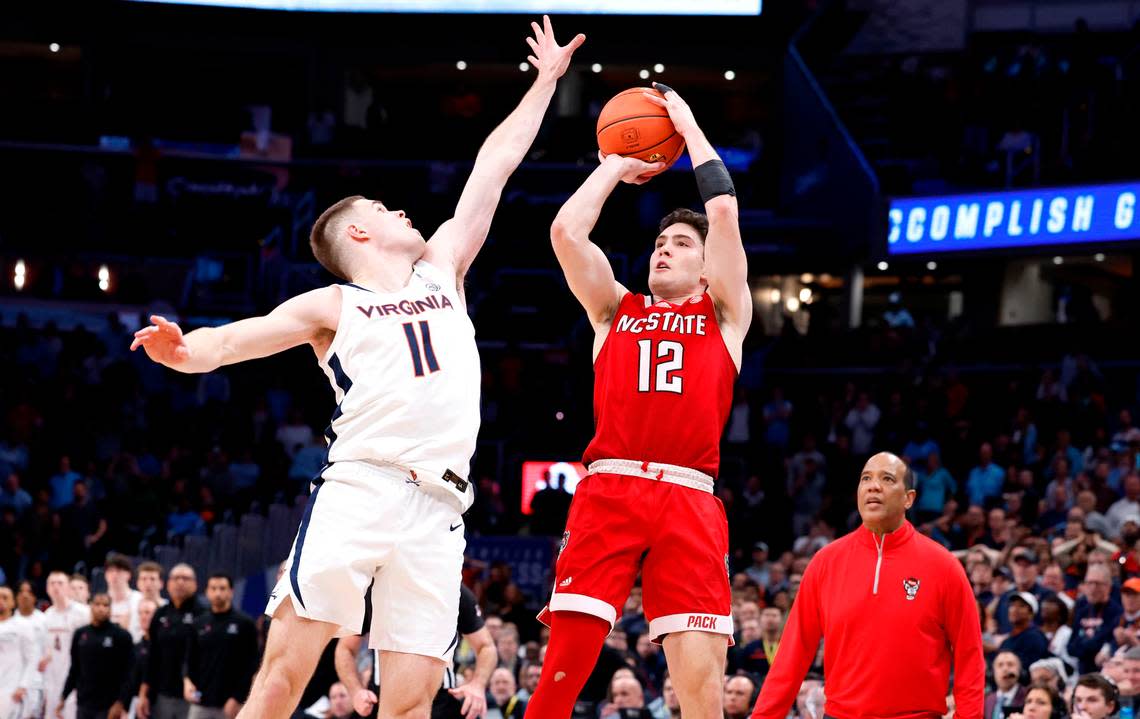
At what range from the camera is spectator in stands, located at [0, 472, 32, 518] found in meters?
20.6

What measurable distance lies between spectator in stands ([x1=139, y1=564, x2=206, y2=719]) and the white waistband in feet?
30.1

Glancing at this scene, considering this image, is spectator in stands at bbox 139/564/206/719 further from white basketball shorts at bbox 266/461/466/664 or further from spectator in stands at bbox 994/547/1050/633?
white basketball shorts at bbox 266/461/466/664

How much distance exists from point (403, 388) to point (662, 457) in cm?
126

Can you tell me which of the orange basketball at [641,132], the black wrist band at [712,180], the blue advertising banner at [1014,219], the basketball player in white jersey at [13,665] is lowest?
the basketball player in white jersey at [13,665]

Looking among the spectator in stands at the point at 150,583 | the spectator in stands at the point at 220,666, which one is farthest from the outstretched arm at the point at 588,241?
the spectator in stands at the point at 150,583

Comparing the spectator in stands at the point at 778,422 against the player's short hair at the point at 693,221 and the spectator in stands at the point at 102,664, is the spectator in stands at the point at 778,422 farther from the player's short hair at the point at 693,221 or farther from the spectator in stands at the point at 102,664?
the player's short hair at the point at 693,221

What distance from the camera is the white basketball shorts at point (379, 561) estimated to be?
5.85 m

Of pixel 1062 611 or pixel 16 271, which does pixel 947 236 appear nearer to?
pixel 1062 611

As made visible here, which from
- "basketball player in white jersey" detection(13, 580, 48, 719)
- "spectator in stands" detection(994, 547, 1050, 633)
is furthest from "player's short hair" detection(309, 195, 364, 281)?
"basketball player in white jersey" detection(13, 580, 48, 719)

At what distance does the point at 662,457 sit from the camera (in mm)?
6711

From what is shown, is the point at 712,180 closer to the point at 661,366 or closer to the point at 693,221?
the point at 693,221

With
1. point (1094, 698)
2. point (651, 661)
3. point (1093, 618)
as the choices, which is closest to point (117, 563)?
point (651, 661)

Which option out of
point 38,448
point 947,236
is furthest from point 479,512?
point 947,236

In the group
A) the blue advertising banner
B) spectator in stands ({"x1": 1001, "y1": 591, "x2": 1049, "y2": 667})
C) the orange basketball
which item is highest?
the blue advertising banner
